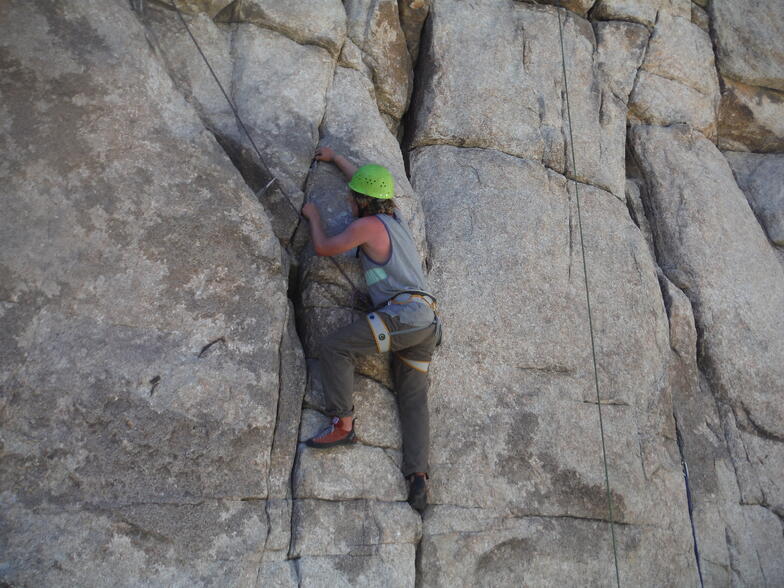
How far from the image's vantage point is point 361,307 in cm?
599

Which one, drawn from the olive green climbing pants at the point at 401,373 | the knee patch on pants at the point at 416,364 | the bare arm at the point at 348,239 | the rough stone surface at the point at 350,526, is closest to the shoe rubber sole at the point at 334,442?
Answer: the olive green climbing pants at the point at 401,373

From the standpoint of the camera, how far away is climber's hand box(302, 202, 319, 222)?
597 centimetres

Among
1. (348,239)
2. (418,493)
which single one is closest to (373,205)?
(348,239)

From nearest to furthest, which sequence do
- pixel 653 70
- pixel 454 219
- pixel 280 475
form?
pixel 280 475, pixel 454 219, pixel 653 70

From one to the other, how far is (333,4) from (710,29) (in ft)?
17.4

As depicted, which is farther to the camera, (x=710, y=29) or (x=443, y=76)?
(x=710, y=29)

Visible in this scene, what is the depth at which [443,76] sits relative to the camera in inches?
306

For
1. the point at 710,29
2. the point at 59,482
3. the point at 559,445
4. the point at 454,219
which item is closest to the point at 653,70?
the point at 710,29

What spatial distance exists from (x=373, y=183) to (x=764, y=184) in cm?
591

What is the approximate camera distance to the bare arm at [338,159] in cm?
632

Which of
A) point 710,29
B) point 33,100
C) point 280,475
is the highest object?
point 710,29

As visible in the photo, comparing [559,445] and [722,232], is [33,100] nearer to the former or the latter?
[559,445]

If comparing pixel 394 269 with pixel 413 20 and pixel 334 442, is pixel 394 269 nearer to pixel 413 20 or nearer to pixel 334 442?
pixel 334 442

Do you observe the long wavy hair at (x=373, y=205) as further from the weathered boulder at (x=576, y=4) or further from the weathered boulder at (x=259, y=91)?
the weathered boulder at (x=576, y=4)
